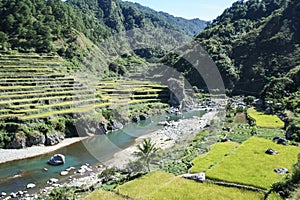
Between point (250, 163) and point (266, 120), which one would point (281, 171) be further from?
point (266, 120)

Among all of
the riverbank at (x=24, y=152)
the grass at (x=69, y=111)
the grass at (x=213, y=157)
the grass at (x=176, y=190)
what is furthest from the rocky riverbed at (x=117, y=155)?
the grass at (x=213, y=157)

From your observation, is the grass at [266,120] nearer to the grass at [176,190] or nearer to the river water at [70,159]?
the river water at [70,159]

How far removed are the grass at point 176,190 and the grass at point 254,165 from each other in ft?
5.02

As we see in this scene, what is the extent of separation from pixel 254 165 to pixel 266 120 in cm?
2501

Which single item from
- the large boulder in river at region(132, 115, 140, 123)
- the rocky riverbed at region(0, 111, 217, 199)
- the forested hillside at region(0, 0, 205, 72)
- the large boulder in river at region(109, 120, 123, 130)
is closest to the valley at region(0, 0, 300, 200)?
the large boulder in river at region(109, 120, 123, 130)

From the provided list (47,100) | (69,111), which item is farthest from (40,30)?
(69,111)

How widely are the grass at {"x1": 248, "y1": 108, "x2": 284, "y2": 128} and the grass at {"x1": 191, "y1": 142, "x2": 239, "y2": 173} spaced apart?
12.0 meters

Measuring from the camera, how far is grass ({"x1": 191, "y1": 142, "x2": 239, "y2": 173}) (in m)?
31.6

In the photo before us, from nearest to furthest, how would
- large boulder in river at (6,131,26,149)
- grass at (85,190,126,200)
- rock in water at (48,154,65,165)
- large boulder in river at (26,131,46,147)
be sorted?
1. grass at (85,190,126,200)
2. rock in water at (48,154,65,165)
3. large boulder in river at (6,131,26,149)
4. large boulder in river at (26,131,46,147)

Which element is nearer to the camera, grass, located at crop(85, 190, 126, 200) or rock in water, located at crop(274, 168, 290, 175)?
grass, located at crop(85, 190, 126, 200)

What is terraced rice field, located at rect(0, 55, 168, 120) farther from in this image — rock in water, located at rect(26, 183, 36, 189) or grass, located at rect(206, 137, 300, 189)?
grass, located at rect(206, 137, 300, 189)

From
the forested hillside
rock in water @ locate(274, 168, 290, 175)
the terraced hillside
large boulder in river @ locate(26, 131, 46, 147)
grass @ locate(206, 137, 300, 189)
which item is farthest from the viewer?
the forested hillside

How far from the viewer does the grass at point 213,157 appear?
31.6 meters

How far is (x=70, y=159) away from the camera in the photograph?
43312 millimetres
